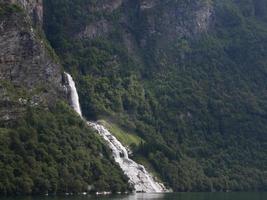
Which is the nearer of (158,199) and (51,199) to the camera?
(51,199)

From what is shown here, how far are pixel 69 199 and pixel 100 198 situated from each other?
1277 centimetres

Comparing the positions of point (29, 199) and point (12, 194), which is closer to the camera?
point (29, 199)

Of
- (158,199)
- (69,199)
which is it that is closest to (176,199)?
(158,199)

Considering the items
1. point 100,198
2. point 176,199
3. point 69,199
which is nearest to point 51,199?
point 69,199

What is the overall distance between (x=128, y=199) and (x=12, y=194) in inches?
1085

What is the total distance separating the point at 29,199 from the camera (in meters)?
179

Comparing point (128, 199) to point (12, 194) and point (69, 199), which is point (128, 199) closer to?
point (69, 199)

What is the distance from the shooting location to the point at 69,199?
184625 mm

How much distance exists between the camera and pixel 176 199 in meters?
200

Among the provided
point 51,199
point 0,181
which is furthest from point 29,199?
point 0,181

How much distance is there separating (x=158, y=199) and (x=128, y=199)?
22.7 feet

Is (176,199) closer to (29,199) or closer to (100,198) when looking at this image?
(100,198)

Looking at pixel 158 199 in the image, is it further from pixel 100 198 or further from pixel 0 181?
pixel 0 181

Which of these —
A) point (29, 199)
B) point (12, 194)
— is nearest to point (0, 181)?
point (12, 194)
